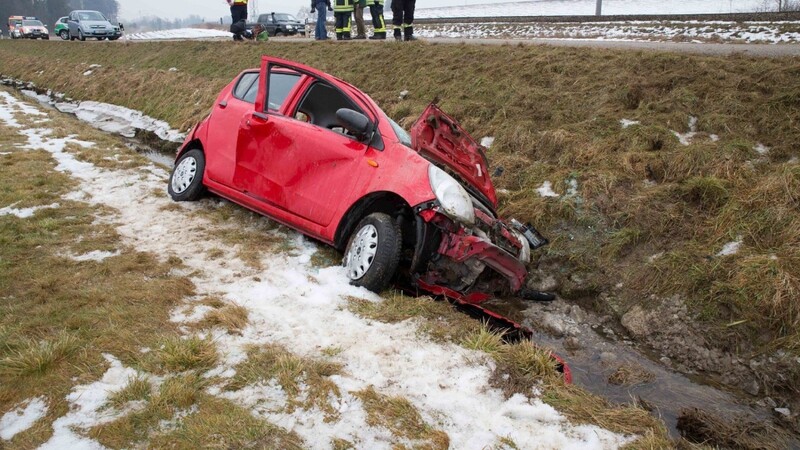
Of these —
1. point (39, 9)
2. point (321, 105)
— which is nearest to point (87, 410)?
point (321, 105)

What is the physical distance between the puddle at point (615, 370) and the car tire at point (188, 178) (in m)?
3.45

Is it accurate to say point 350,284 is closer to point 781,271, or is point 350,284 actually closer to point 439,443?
point 439,443

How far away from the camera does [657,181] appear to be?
5.92m

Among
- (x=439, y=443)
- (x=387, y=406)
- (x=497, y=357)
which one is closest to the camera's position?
(x=439, y=443)

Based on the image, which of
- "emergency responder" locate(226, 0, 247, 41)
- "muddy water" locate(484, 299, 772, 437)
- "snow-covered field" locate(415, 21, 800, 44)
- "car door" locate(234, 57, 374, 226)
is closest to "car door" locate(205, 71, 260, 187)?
"car door" locate(234, 57, 374, 226)

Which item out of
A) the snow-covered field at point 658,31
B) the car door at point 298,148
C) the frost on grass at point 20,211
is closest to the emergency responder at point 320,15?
the snow-covered field at point 658,31

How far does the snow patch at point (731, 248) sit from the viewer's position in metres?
4.75

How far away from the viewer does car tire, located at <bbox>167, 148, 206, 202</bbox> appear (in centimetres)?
595

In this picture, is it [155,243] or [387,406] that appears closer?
[387,406]

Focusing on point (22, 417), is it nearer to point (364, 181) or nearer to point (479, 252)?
point (364, 181)

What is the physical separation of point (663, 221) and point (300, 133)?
144 inches

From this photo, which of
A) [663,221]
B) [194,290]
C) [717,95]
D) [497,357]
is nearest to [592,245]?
[663,221]

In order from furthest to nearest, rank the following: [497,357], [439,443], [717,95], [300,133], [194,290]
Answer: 1. [717,95]
2. [300,133]
3. [194,290]
4. [497,357]
5. [439,443]

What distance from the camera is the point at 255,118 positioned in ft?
17.5
